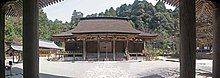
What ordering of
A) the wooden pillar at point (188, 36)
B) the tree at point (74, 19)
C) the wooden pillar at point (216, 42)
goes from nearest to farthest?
the wooden pillar at point (188, 36) < the wooden pillar at point (216, 42) < the tree at point (74, 19)

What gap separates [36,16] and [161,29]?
58.8 m

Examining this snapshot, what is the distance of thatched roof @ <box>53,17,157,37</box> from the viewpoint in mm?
30000

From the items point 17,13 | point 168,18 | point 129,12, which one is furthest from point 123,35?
point 129,12

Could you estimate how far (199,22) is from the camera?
65.2 ft

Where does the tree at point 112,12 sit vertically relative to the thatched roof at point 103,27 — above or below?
above

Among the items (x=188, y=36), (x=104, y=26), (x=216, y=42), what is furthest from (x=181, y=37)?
(x=104, y=26)

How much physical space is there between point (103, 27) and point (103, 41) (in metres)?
1.67

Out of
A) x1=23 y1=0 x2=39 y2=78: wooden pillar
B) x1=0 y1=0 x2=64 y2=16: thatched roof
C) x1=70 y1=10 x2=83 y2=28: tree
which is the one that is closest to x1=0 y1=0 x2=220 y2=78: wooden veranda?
x1=23 y1=0 x2=39 y2=78: wooden pillar

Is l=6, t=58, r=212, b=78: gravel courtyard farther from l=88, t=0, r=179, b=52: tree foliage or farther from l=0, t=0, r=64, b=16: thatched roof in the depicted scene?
l=88, t=0, r=179, b=52: tree foliage

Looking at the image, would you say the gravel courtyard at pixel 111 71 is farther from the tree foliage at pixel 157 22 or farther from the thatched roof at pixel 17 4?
the tree foliage at pixel 157 22

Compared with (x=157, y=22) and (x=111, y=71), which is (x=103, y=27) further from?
(x=157, y=22)

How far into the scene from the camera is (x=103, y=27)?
3188 centimetres

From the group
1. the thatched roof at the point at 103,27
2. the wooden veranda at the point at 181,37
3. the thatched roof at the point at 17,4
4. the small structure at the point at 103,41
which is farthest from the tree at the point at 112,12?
the wooden veranda at the point at 181,37

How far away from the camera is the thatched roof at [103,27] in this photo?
30.0 m
